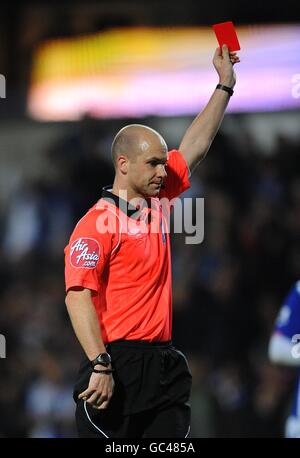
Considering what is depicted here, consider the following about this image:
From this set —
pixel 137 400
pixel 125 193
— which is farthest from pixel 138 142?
pixel 137 400

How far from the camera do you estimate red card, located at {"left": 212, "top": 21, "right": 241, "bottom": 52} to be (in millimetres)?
4703

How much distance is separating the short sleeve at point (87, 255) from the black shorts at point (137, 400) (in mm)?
347

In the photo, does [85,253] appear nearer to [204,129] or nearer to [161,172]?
[161,172]

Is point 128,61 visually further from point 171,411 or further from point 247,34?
point 171,411

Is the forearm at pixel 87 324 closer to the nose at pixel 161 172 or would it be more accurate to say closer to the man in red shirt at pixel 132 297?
the man in red shirt at pixel 132 297

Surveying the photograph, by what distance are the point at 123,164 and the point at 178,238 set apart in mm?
4635

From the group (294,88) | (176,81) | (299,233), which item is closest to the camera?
(299,233)

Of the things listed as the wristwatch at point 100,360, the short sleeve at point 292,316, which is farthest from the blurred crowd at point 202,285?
the wristwatch at point 100,360

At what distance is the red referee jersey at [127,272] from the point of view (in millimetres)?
4324

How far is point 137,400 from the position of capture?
4344 mm

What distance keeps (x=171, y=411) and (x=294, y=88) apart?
546 centimetres

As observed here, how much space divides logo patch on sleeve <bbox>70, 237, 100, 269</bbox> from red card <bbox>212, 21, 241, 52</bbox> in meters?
1.22

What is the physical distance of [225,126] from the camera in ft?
30.9
